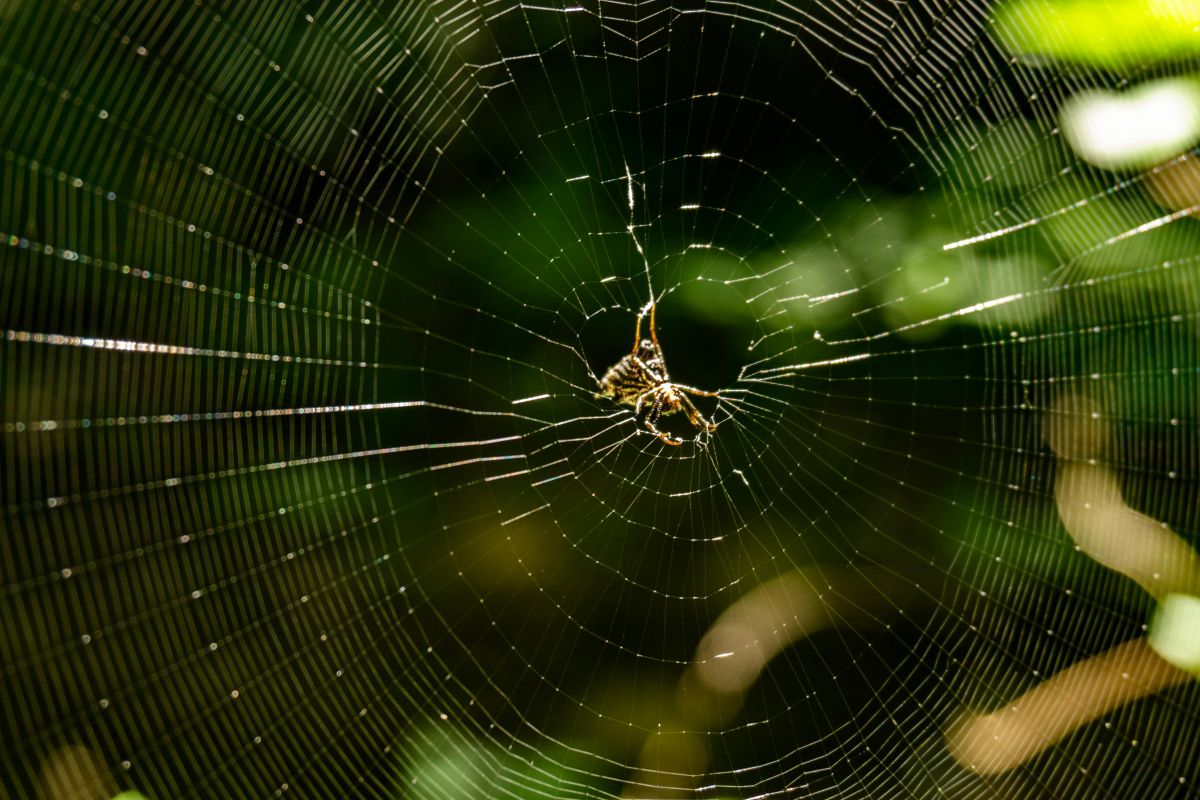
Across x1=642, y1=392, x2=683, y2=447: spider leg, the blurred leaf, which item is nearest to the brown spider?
x1=642, y1=392, x2=683, y2=447: spider leg

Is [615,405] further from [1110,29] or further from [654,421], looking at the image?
[1110,29]

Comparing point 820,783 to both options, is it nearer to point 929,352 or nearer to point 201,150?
point 929,352

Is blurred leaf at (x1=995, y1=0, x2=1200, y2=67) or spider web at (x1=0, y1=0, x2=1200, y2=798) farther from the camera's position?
spider web at (x1=0, y1=0, x2=1200, y2=798)

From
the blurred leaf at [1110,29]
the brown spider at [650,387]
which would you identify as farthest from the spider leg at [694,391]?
the blurred leaf at [1110,29]

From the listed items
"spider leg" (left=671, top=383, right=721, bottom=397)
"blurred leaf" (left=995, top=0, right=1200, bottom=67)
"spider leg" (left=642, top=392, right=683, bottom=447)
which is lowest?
"spider leg" (left=642, top=392, right=683, bottom=447)

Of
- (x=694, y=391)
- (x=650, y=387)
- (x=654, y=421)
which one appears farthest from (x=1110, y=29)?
(x=654, y=421)

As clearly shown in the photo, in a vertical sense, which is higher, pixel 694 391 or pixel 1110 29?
pixel 1110 29

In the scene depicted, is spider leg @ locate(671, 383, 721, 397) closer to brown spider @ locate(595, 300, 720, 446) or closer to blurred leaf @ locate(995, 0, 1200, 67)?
brown spider @ locate(595, 300, 720, 446)

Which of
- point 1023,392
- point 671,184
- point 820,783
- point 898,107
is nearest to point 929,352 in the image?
point 1023,392
